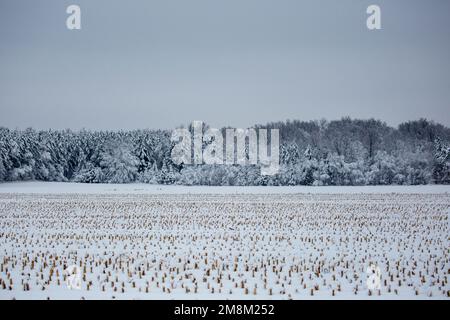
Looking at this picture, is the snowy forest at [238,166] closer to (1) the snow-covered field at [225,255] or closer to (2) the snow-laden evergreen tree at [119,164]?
(2) the snow-laden evergreen tree at [119,164]

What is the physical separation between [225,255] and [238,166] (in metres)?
63.1

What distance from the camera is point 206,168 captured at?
8062cm

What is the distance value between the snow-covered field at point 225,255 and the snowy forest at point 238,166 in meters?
48.8

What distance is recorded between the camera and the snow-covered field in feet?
36.2

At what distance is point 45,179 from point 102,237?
68939 mm

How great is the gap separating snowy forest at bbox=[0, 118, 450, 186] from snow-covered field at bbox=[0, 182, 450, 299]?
48802mm

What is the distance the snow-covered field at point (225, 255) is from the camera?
1103 cm

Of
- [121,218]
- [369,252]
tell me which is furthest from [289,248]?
[121,218]

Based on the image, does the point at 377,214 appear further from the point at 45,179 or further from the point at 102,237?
the point at 45,179

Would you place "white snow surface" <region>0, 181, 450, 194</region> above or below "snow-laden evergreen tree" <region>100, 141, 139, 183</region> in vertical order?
below

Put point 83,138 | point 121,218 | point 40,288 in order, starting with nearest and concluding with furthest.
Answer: point 40,288
point 121,218
point 83,138
